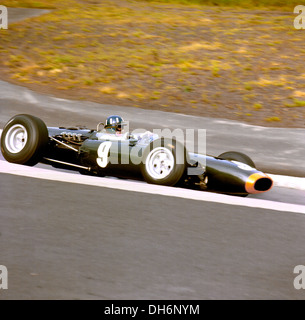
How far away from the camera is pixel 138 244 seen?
16.8ft

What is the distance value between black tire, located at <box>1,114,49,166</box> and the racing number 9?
850 millimetres

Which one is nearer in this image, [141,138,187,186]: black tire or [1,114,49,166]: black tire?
[141,138,187,186]: black tire

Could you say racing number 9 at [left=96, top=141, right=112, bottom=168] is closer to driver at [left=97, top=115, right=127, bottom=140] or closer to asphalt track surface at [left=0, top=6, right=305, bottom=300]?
driver at [left=97, top=115, right=127, bottom=140]

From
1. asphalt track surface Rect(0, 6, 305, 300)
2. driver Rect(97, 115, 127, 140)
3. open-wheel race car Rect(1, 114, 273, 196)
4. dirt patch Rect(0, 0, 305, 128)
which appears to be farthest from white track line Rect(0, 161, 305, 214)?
dirt patch Rect(0, 0, 305, 128)

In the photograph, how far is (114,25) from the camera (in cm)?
2075

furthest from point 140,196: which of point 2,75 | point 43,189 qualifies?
point 2,75

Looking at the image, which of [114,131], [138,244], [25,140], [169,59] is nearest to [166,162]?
[114,131]

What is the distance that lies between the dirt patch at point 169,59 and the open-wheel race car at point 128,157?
5.57 m

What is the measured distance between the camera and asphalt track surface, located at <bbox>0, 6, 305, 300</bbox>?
170 inches

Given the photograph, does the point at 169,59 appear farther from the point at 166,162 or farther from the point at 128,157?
the point at 166,162

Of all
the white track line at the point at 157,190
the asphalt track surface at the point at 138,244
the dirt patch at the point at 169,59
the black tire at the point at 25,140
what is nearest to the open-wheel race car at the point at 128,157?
the black tire at the point at 25,140

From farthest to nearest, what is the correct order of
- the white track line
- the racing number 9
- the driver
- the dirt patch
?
the dirt patch, the driver, the racing number 9, the white track line

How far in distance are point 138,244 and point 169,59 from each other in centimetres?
1318

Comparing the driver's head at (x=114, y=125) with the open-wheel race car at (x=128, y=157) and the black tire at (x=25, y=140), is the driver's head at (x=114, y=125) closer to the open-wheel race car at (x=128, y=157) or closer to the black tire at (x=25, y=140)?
the open-wheel race car at (x=128, y=157)
